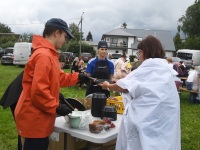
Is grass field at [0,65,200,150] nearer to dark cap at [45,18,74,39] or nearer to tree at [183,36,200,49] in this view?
dark cap at [45,18,74,39]

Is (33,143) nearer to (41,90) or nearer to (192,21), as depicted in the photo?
(41,90)

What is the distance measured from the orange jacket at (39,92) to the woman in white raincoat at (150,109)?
685 millimetres

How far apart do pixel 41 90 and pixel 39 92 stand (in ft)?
0.09

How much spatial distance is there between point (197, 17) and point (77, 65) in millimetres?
39199

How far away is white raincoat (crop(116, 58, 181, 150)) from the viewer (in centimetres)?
266

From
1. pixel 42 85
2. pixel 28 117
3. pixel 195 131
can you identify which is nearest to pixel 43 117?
pixel 28 117

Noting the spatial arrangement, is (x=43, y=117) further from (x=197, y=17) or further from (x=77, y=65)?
(x=197, y=17)

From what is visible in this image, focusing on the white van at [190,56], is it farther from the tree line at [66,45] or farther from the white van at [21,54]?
the white van at [21,54]

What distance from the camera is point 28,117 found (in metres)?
2.56

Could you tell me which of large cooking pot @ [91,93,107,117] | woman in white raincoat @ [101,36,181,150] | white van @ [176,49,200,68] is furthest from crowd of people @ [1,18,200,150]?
white van @ [176,49,200,68]

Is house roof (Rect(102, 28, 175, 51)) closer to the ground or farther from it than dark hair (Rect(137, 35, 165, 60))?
farther from it

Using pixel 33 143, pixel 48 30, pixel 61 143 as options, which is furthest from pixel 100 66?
pixel 33 143

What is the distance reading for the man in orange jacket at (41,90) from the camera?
8.04 feet

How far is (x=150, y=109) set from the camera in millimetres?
2660
